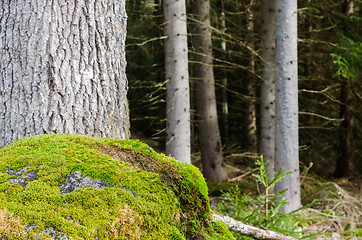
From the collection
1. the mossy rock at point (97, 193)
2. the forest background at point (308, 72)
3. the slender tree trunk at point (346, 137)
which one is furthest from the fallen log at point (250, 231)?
the slender tree trunk at point (346, 137)

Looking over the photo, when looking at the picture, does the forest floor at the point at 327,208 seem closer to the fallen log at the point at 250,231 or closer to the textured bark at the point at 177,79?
the textured bark at the point at 177,79

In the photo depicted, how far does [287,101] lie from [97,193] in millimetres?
5557

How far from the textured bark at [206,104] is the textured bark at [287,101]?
8.25 feet

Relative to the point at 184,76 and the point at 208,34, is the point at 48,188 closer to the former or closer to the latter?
the point at 184,76

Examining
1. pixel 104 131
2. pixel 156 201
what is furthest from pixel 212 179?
pixel 156 201

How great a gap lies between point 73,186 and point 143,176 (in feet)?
1.13

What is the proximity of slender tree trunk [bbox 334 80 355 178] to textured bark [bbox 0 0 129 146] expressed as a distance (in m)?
9.13

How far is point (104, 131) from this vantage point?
3082 mm

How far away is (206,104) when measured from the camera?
920 cm

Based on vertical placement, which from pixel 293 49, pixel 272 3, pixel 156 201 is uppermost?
pixel 272 3

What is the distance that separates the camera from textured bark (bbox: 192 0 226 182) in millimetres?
8898

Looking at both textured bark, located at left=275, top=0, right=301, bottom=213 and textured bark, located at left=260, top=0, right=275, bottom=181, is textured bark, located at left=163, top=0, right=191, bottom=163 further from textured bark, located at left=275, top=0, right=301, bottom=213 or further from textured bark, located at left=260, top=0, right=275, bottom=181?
textured bark, located at left=260, top=0, right=275, bottom=181

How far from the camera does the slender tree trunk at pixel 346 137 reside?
10.4m

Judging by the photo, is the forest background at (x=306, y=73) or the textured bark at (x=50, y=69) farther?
the forest background at (x=306, y=73)
